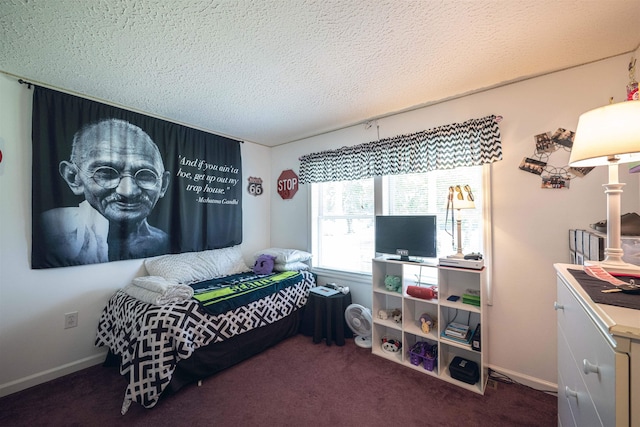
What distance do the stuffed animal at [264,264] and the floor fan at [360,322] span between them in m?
1.00

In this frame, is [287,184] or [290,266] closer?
[290,266]

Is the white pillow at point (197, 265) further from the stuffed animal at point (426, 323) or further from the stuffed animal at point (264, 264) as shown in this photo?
the stuffed animal at point (426, 323)

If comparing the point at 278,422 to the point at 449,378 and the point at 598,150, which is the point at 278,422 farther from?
the point at 598,150

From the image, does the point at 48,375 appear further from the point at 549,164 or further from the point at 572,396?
the point at 549,164

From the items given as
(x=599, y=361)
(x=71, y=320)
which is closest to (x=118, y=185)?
(x=71, y=320)

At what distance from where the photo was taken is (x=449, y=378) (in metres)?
2.00

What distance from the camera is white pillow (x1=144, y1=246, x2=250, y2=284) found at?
2.53m

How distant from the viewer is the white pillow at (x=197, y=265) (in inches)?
99.5

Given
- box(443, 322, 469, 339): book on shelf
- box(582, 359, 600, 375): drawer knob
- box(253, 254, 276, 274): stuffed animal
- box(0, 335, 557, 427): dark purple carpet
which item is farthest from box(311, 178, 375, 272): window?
box(582, 359, 600, 375): drawer knob

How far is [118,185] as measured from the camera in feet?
7.78

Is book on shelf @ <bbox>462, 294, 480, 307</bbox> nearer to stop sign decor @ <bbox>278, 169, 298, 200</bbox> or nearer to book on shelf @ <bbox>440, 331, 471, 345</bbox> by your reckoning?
book on shelf @ <bbox>440, 331, 471, 345</bbox>

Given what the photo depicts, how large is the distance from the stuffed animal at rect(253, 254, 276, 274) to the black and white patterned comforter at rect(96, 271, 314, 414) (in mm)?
559

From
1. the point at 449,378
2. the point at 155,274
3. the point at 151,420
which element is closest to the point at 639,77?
the point at 449,378

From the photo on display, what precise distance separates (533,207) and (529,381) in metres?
1.33
